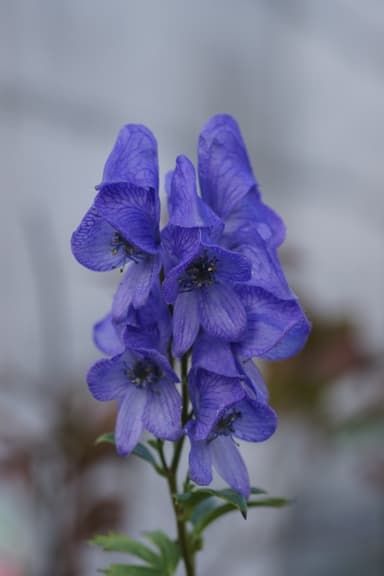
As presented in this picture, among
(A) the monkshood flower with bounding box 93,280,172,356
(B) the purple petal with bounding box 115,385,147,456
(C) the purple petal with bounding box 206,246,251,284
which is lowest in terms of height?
(B) the purple petal with bounding box 115,385,147,456

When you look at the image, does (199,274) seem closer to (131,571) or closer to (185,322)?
(185,322)

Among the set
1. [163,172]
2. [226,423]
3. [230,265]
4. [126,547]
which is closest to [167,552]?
[126,547]

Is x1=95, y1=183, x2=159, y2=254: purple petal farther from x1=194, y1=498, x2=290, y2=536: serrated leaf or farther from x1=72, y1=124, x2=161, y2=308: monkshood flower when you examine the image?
x1=194, y1=498, x2=290, y2=536: serrated leaf

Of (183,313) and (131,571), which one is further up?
(183,313)

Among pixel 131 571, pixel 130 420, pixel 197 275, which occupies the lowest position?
pixel 131 571

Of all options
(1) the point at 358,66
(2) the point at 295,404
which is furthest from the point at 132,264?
(1) the point at 358,66

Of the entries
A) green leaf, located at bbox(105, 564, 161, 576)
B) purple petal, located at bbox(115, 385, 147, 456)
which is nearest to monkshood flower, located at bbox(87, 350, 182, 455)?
purple petal, located at bbox(115, 385, 147, 456)
